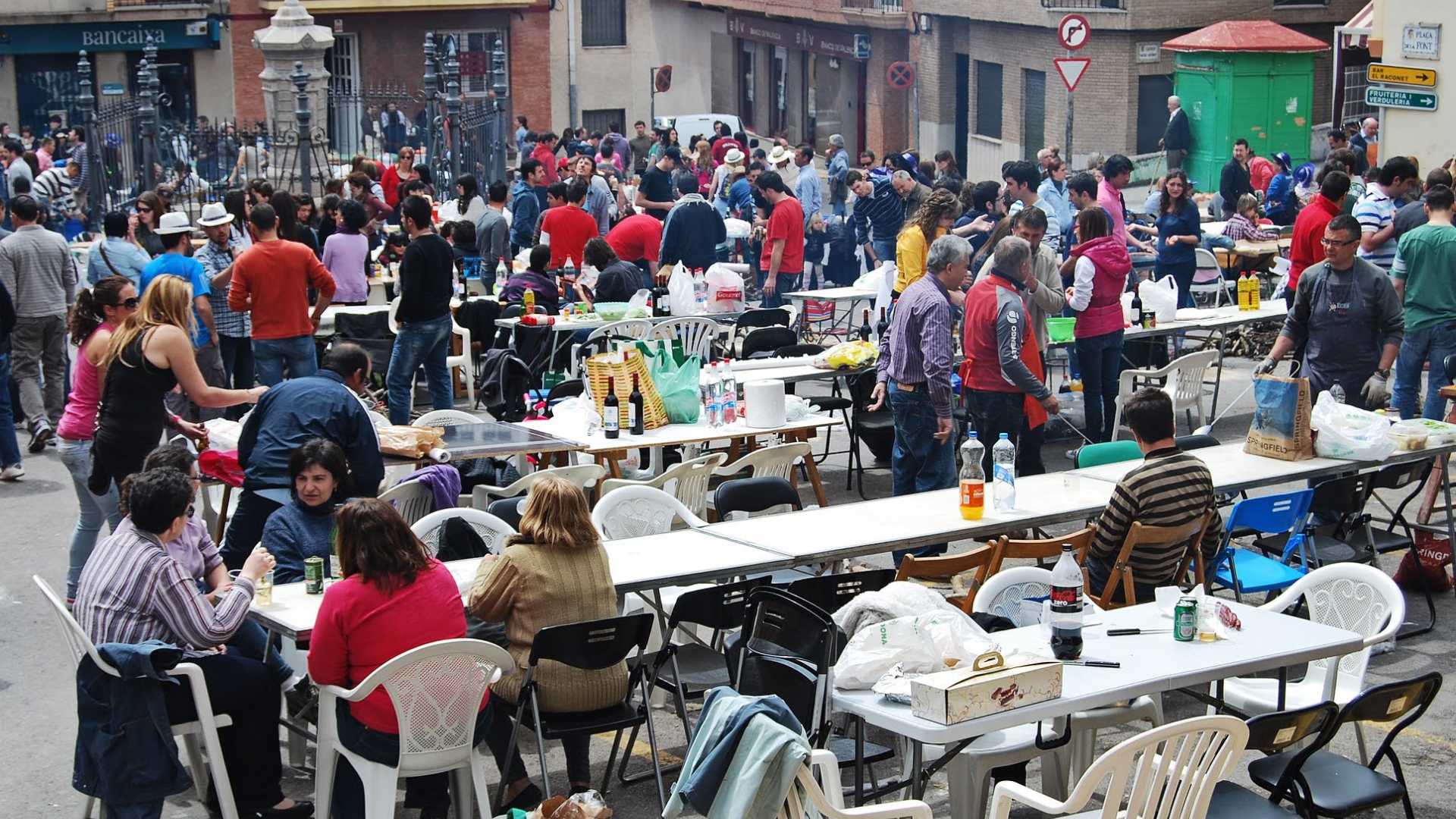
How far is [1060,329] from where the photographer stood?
12.8m

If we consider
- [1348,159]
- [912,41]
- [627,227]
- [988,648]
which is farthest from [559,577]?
[912,41]

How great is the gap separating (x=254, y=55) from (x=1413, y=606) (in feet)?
120

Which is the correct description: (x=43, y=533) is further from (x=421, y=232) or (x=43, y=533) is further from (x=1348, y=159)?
(x=1348, y=159)

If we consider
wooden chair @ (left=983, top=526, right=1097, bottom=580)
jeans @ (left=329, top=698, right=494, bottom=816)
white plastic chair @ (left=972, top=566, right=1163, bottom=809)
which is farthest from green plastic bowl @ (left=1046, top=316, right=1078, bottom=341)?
jeans @ (left=329, top=698, right=494, bottom=816)

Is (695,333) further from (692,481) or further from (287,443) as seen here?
(287,443)

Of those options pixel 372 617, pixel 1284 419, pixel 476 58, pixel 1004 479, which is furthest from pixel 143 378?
pixel 476 58

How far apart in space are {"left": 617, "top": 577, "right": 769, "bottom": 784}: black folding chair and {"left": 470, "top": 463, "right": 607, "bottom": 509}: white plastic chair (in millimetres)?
1768

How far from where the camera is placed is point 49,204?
21188 millimetres

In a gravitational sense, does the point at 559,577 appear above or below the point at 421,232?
below

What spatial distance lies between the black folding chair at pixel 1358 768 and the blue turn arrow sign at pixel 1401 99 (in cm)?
1460

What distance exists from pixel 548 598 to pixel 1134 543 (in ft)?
7.97

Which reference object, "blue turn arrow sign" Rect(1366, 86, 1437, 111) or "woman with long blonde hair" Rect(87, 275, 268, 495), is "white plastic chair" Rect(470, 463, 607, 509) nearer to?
"woman with long blonde hair" Rect(87, 275, 268, 495)

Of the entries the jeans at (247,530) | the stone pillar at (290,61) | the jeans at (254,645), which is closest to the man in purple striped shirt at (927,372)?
the jeans at (247,530)

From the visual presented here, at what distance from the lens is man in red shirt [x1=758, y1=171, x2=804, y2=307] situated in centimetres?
1558
